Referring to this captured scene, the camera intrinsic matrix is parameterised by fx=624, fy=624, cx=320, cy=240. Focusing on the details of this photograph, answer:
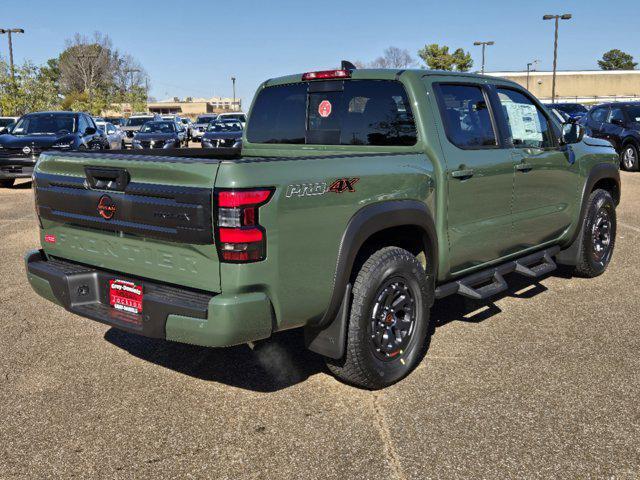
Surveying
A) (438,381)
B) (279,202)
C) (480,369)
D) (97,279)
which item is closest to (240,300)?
(279,202)

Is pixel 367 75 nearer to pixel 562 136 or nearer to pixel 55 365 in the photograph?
pixel 562 136

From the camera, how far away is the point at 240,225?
2.85m

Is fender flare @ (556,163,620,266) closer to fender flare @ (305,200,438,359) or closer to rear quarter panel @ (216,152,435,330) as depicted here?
fender flare @ (305,200,438,359)

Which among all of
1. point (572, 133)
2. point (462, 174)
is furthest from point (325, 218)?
point (572, 133)

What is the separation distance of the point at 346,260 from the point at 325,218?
28 centimetres

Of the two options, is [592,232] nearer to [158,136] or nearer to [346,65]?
[346,65]

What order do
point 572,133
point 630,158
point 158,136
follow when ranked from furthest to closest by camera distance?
point 158,136 < point 630,158 < point 572,133

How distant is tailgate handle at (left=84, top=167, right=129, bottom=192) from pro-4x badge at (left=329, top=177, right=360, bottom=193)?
3.51 ft

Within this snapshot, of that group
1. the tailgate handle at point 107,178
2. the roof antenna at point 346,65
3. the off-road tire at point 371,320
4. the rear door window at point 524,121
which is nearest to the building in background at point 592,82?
the rear door window at point 524,121

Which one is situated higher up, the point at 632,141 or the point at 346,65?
the point at 346,65

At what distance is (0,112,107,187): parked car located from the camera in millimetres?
13555

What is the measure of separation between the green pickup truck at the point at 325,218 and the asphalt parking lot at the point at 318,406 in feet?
1.27

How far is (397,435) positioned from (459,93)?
240 centimetres

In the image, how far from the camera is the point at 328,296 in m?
3.27
